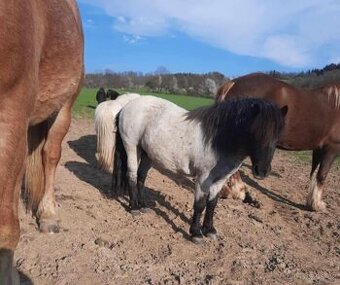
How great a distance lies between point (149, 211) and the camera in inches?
194

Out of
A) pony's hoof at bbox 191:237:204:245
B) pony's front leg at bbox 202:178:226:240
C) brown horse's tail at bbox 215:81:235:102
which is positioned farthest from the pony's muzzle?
brown horse's tail at bbox 215:81:235:102

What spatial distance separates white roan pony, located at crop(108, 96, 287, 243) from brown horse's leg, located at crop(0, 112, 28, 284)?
2238 mm

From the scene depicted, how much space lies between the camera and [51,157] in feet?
14.1

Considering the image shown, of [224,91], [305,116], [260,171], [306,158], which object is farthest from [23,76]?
[306,158]

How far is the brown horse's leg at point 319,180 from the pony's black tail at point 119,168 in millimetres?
2731

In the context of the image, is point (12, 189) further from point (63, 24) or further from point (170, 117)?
point (170, 117)

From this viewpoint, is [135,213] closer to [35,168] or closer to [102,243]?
[102,243]

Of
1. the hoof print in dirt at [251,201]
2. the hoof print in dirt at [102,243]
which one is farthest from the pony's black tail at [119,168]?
the hoof print in dirt at [251,201]

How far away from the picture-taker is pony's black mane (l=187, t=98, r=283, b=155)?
12.4 feet

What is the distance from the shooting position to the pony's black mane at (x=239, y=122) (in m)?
3.78

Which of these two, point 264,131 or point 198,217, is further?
point 198,217

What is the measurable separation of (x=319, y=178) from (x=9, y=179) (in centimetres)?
502

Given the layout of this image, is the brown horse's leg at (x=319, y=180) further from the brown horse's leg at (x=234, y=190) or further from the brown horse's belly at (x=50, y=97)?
the brown horse's belly at (x=50, y=97)

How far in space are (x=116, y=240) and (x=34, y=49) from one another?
2.40 metres
